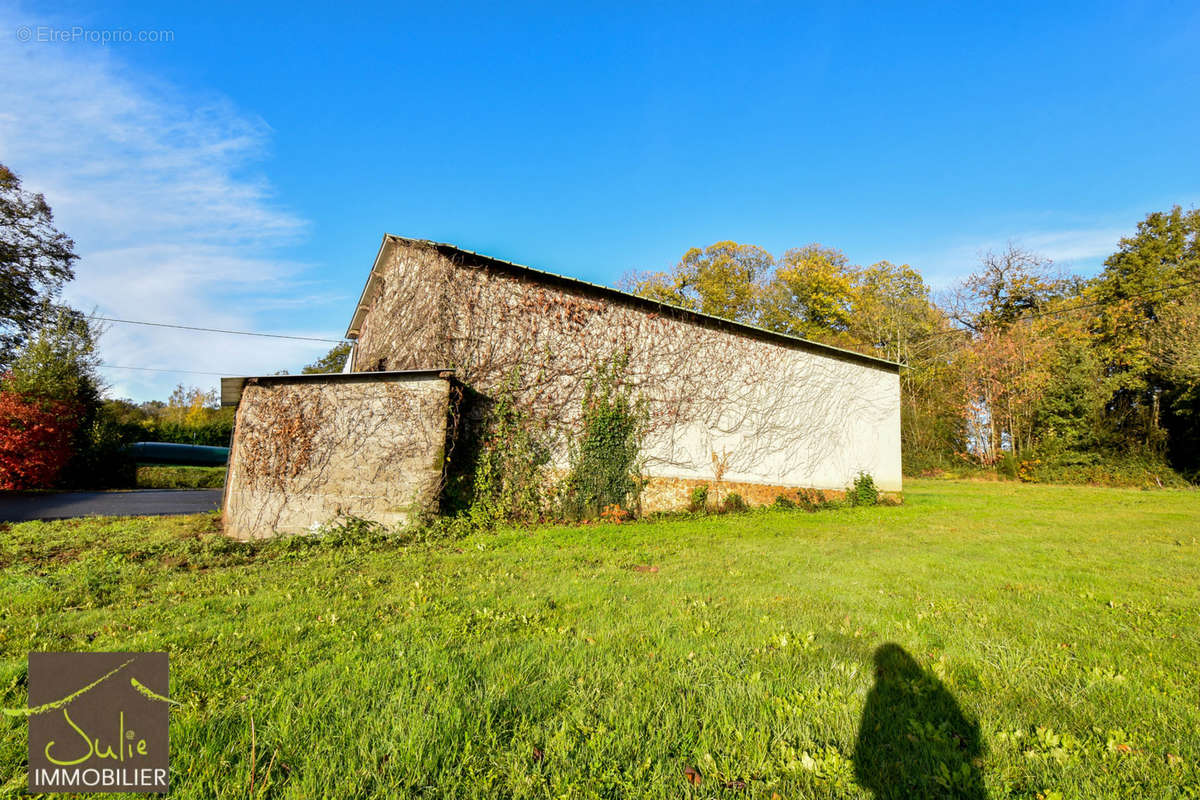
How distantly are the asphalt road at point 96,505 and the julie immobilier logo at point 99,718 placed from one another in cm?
1139

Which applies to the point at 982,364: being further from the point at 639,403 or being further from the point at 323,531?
the point at 323,531

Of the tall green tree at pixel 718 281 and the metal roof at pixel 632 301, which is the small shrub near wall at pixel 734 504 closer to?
the metal roof at pixel 632 301

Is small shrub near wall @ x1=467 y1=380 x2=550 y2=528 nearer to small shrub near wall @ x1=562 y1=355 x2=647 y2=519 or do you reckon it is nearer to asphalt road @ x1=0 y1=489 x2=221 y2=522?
small shrub near wall @ x1=562 y1=355 x2=647 y2=519

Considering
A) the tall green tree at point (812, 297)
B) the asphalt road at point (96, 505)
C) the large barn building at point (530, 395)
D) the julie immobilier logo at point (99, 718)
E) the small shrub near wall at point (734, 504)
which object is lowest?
the asphalt road at point (96, 505)

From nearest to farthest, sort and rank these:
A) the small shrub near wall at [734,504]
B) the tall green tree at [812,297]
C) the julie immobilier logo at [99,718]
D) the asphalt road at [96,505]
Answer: the julie immobilier logo at [99,718], the asphalt road at [96,505], the small shrub near wall at [734,504], the tall green tree at [812,297]

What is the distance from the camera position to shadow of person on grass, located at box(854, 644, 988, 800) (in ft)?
7.16

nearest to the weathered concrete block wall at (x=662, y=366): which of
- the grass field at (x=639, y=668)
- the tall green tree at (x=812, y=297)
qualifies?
the grass field at (x=639, y=668)

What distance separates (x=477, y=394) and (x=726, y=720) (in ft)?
25.6

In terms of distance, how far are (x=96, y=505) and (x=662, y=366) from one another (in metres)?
13.8

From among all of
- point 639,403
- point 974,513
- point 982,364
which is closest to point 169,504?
point 639,403

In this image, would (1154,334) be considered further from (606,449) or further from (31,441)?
(31,441)

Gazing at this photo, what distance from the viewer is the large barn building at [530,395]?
8281 millimetres

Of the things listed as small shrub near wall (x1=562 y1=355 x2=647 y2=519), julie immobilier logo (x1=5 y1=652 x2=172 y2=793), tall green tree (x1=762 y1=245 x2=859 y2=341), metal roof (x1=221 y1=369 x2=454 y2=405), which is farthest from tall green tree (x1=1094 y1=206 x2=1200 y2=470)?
julie immobilier logo (x1=5 y1=652 x2=172 y2=793)

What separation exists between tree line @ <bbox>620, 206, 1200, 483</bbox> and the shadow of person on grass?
22.3m
